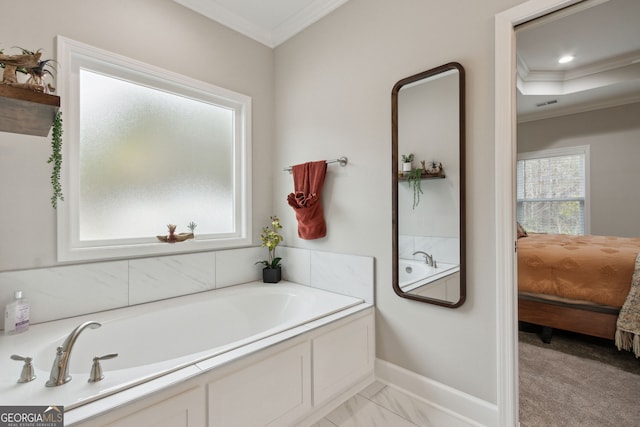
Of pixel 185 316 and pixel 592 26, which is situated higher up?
pixel 592 26

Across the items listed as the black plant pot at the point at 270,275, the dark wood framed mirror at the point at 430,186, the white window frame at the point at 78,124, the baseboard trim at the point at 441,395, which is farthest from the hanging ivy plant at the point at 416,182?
the white window frame at the point at 78,124

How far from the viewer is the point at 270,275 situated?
2480 mm

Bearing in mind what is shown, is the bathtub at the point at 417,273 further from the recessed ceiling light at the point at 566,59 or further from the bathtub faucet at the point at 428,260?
the recessed ceiling light at the point at 566,59

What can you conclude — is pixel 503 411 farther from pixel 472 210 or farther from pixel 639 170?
pixel 639 170

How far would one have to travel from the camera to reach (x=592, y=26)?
8.50 feet

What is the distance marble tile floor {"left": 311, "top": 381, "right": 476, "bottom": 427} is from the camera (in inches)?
61.7

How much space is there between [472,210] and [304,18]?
6.49 feet

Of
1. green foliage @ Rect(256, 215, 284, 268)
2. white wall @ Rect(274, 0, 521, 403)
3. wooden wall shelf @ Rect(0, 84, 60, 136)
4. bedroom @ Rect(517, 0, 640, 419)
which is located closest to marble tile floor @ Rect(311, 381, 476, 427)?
white wall @ Rect(274, 0, 521, 403)

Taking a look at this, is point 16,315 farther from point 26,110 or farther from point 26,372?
point 26,110

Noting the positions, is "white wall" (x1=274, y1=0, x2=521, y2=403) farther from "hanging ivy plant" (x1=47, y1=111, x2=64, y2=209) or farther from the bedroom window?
the bedroom window

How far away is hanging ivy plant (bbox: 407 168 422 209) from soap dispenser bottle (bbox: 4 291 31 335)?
2152 millimetres

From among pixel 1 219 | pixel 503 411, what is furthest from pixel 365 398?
pixel 1 219

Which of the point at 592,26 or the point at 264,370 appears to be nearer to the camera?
the point at 264,370

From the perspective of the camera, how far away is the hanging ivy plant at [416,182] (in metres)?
1.79
